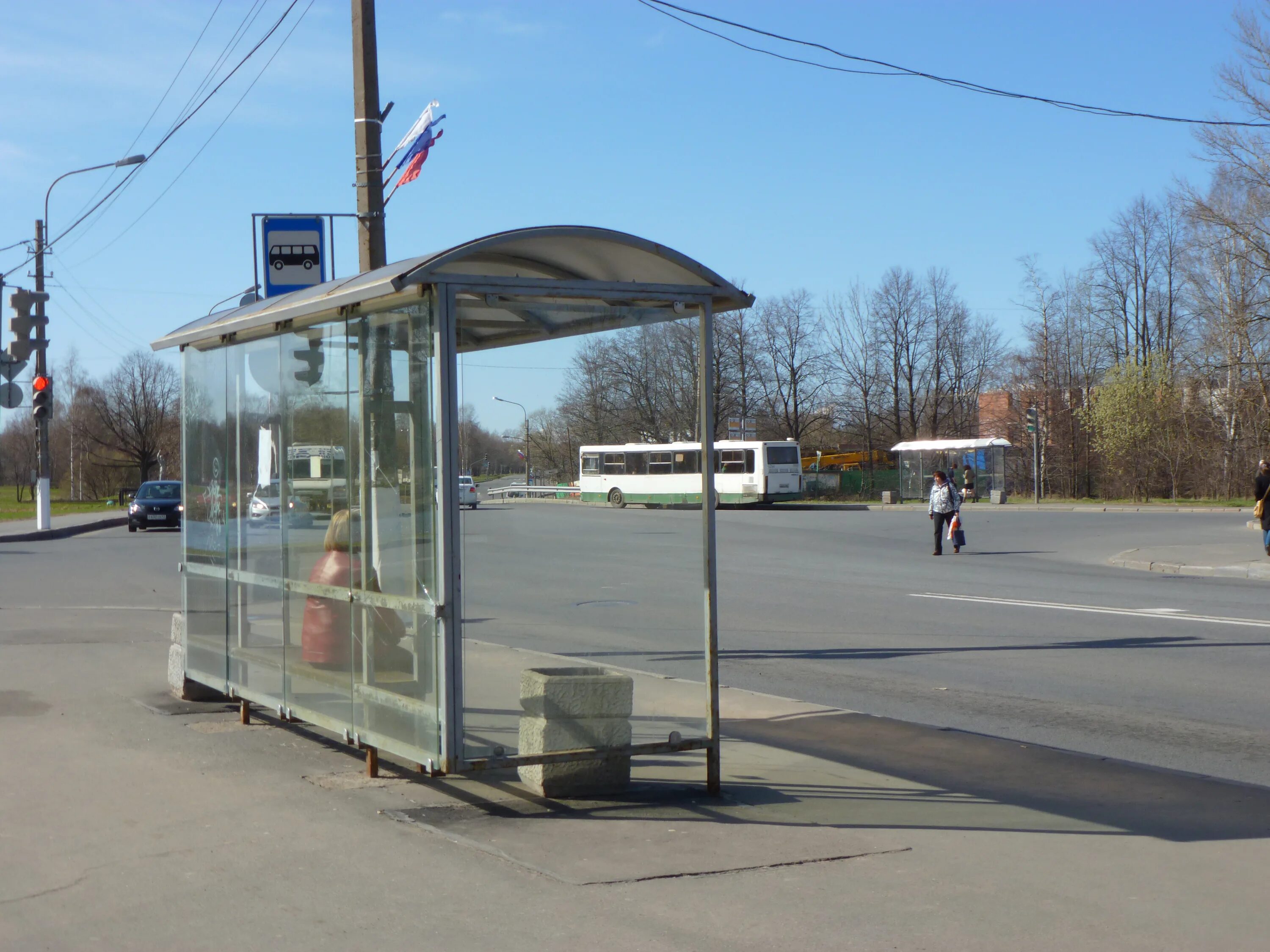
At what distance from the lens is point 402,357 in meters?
6.34

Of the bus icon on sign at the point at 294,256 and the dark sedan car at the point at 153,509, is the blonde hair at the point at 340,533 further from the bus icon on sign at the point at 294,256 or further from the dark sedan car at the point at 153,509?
the dark sedan car at the point at 153,509

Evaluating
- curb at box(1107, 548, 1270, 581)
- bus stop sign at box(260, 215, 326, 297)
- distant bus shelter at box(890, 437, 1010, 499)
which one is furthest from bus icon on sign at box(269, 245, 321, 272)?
distant bus shelter at box(890, 437, 1010, 499)

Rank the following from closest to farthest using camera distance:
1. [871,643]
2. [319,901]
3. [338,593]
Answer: [319,901], [338,593], [871,643]

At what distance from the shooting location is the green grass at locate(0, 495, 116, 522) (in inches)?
1817

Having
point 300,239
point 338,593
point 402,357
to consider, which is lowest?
point 338,593

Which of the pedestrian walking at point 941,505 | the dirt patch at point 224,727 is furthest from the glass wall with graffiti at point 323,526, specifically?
the pedestrian walking at point 941,505

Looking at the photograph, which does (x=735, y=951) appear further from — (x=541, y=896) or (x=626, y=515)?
(x=626, y=515)

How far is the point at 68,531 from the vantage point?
34.9 metres

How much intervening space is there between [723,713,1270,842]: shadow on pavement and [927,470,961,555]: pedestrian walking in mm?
16092

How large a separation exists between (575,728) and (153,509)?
106 feet

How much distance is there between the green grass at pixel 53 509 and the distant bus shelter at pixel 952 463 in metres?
35.0

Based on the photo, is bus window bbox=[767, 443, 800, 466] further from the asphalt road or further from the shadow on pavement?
the shadow on pavement

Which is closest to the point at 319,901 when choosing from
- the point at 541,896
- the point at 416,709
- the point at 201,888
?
the point at 201,888

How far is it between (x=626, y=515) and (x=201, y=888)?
3800cm
